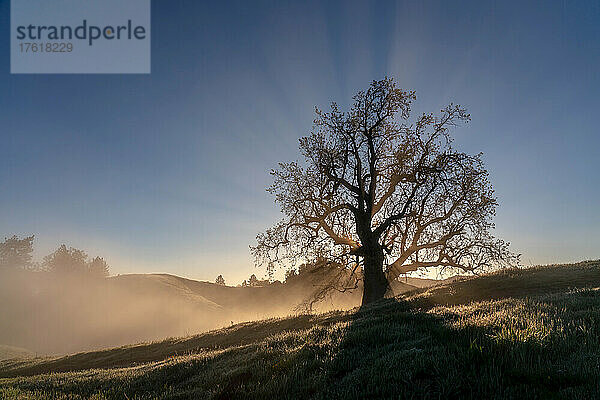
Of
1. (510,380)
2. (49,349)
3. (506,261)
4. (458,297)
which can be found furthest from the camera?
(49,349)

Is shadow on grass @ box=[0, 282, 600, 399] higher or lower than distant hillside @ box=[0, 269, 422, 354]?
higher

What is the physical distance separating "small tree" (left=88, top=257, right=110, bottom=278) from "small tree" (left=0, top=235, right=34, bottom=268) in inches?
729

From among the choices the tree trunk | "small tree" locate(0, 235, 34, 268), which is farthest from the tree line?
the tree trunk

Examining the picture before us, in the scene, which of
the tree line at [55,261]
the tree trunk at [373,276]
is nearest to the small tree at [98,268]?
the tree line at [55,261]

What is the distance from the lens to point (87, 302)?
72.8 metres

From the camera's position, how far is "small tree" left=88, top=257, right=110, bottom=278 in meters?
84.3

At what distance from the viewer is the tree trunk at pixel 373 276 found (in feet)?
66.9

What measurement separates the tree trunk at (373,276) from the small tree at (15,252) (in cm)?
10360

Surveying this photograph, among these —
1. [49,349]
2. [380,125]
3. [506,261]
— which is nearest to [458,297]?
[506,261]

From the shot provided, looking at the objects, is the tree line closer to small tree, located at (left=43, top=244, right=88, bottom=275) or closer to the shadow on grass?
small tree, located at (left=43, top=244, right=88, bottom=275)

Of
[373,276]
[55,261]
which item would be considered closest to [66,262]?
[55,261]

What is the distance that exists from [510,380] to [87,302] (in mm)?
88186

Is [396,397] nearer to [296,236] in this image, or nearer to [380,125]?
[296,236]

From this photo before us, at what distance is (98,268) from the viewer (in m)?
86.6
